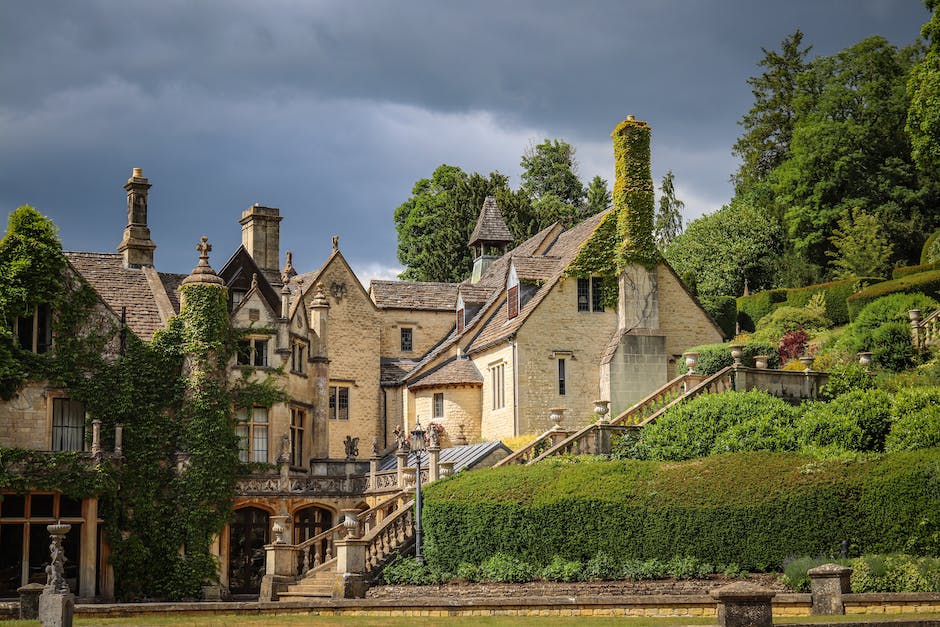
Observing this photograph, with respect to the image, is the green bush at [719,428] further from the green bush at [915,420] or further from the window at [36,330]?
the window at [36,330]

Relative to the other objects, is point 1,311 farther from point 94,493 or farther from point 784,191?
point 784,191

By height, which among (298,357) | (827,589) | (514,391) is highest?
(298,357)

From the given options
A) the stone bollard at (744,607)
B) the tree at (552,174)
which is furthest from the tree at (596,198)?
the stone bollard at (744,607)

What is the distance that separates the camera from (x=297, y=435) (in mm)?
47312

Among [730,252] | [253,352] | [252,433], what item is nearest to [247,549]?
[252,433]

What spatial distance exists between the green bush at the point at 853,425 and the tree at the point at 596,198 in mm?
46657

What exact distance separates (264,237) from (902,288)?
1078 inches

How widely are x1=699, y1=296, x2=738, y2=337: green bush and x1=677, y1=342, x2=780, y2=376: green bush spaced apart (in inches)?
782

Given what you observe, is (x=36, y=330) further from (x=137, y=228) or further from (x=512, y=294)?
(x=512, y=294)

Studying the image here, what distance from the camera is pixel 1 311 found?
130ft

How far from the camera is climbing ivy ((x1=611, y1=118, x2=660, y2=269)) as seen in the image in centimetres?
4816

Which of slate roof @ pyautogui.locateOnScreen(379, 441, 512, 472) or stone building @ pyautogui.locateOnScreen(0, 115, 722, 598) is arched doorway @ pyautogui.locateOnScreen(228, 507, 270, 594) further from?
slate roof @ pyautogui.locateOnScreen(379, 441, 512, 472)

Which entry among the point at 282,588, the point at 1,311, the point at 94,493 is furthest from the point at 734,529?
the point at 1,311

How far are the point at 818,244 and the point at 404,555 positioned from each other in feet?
142
